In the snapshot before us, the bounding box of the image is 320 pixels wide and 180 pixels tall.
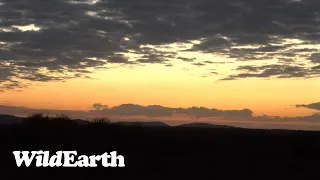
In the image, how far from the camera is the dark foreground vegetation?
28438mm

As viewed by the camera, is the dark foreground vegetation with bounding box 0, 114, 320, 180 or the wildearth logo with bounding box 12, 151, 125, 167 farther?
the wildearth logo with bounding box 12, 151, 125, 167

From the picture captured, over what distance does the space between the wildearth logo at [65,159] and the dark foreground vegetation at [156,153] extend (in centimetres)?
63

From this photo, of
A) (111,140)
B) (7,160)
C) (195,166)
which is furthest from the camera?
(111,140)

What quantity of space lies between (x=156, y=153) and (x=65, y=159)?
7821mm

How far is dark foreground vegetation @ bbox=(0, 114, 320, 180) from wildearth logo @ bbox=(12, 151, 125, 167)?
628 millimetres

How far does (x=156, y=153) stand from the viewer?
36656mm

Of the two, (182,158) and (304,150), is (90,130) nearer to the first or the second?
(182,158)

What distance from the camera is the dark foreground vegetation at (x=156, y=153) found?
93.3ft

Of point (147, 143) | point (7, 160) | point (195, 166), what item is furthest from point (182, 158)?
point (7, 160)

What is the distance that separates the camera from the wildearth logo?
98.5ft

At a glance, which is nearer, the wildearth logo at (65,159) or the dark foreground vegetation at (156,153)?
the dark foreground vegetation at (156,153)

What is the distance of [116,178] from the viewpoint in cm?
2709

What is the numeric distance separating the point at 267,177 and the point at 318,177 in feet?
9.70

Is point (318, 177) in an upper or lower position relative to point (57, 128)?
lower
